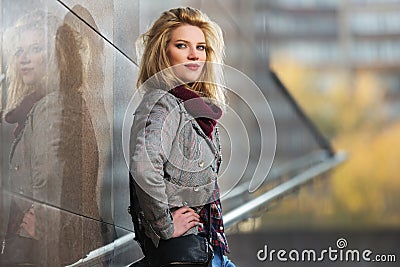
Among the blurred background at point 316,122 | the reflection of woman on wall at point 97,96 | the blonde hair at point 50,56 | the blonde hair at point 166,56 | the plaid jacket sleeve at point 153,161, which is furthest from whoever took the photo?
the blurred background at point 316,122

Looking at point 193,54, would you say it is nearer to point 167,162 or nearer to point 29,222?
point 167,162

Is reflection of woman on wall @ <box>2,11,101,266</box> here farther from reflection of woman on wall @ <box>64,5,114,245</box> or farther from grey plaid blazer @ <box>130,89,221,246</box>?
grey plaid blazer @ <box>130,89,221,246</box>

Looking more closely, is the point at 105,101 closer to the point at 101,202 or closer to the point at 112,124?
the point at 112,124

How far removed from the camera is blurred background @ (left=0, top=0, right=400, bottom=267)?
136 inches

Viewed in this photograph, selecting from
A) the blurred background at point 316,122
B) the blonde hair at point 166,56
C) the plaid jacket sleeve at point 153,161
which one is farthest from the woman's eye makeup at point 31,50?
the blurred background at point 316,122

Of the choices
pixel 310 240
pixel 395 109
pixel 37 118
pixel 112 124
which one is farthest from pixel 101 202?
pixel 395 109

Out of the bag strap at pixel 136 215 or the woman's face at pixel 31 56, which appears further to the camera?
the bag strap at pixel 136 215

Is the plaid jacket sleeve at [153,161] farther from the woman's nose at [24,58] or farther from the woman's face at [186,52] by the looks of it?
the woman's nose at [24,58]

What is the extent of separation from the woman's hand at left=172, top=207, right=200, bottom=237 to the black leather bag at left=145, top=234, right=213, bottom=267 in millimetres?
17

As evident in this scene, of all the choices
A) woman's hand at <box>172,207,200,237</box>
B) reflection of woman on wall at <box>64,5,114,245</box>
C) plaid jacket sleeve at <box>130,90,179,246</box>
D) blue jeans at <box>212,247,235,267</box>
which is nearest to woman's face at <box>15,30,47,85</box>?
reflection of woman on wall at <box>64,5,114,245</box>

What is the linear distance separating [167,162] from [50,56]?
0.44 meters

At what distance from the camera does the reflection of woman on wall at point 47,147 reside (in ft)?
5.85

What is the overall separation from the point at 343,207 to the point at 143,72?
128 cm

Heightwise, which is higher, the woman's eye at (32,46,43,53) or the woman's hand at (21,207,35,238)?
the woman's eye at (32,46,43,53)
